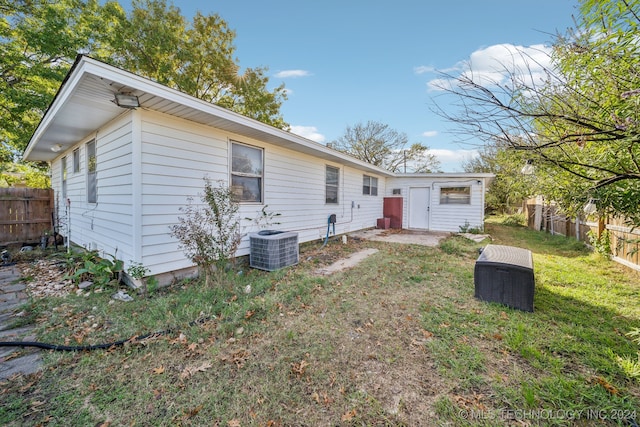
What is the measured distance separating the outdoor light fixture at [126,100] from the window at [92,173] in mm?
2430

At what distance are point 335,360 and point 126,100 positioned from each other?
4.01 m

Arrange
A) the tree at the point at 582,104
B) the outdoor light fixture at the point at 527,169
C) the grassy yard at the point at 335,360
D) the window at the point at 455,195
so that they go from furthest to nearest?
the window at the point at 455,195
the outdoor light fixture at the point at 527,169
the grassy yard at the point at 335,360
the tree at the point at 582,104

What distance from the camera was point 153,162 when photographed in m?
3.64

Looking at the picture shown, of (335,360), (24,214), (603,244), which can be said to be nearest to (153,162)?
(335,360)

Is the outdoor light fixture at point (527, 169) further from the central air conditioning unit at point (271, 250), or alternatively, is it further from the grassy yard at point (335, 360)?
the central air conditioning unit at point (271, 250)

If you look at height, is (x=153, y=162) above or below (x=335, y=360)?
above

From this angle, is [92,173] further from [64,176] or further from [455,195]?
[455,195]

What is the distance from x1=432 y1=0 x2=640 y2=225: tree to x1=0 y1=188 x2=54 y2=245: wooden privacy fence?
10558 mm

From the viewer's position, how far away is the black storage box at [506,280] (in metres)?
3.11

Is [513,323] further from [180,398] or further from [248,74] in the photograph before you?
[248,74]

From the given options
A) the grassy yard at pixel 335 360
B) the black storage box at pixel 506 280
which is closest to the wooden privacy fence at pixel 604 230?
the black storage box at pixel 506 280

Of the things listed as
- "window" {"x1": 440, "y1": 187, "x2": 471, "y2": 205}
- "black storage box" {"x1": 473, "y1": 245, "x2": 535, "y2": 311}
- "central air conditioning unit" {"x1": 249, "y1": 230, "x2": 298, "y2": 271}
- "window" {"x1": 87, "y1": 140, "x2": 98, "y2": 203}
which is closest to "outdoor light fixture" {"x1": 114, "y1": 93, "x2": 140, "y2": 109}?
"window" {"x1": 87, "y1": 140, "x2": 98, "y2": 203}

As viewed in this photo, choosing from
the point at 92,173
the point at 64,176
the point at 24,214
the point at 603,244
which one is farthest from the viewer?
the point at 64,176

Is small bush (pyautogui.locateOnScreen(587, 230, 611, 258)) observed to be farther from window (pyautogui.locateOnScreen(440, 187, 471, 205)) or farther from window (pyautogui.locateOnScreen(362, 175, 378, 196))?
window (pyautogui.locateOnScreen(362, 175, 378, 196))
